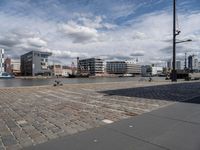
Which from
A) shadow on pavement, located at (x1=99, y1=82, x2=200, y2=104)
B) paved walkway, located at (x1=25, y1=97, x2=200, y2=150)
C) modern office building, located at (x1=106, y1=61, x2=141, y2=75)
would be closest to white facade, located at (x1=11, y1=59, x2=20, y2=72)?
modern office building, located at (x1=106, y1=61, x2=141, y2=75)

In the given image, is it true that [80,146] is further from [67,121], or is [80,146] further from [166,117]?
[166,117]

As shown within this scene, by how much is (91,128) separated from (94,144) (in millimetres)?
1087

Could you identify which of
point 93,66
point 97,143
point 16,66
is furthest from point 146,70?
point 97,143

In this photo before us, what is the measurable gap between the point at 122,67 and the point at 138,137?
187 m

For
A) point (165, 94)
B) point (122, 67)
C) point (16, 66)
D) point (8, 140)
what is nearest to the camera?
point (8, 140)

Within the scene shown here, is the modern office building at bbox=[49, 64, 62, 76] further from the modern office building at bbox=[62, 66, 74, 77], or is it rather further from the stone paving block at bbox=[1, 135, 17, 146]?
the stone paving block at bbox=[1, 135, 17, 146]

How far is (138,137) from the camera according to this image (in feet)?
14.4

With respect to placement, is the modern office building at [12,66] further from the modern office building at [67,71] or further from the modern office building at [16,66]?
the modern office building at [67,71]

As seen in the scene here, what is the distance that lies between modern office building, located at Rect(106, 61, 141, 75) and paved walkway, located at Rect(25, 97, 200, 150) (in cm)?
18349

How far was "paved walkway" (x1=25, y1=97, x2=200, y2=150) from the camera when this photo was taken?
3883mm

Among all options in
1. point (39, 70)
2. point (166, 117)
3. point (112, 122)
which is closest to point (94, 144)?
point (112, 122)

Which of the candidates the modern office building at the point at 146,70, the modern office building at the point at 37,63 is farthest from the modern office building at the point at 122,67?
the modern office building at the point at 37,63

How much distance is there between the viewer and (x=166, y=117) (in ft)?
20.4

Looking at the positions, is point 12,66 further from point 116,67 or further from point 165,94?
point 165,94
